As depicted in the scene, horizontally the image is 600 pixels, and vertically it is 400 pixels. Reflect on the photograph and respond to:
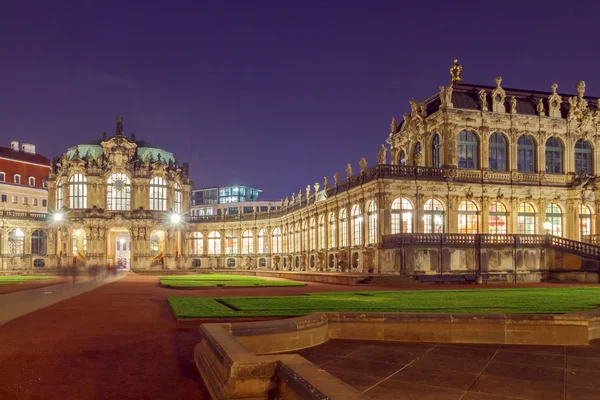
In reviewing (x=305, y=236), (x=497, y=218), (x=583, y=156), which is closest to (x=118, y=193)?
(x=305, y=236)

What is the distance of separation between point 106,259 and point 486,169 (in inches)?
2254

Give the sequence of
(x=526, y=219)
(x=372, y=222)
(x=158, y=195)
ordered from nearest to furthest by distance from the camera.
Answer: (x=372, y=222), (x=526, y=219), (x=158, y=195)

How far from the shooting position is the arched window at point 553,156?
6462 cm

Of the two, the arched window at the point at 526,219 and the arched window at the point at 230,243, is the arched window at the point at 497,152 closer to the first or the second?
the arched window at the point at 526,219

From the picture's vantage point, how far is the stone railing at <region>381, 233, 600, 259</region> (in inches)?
1944

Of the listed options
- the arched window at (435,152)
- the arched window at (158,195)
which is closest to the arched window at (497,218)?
the arched window at (435,152)

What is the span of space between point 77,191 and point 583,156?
69.1 meters

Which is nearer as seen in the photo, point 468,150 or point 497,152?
point 468,150

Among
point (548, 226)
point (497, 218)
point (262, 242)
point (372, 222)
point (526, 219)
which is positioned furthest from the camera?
point (262, 242)

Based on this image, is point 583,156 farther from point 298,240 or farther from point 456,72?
point 298,240

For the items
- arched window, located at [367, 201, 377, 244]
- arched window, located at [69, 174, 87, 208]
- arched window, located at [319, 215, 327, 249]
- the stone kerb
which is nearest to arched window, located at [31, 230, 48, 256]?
arched window, located at [69, 174, 87, 208]

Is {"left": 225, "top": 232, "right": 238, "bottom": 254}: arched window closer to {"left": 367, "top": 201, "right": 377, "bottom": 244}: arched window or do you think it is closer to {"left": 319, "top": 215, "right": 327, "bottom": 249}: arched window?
{"left": 319, "top": 215, "right": 327, "bottom": 249}: arched window

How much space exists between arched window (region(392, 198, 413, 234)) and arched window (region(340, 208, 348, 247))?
7.87 meters

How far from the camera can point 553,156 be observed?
6481 centimetres
